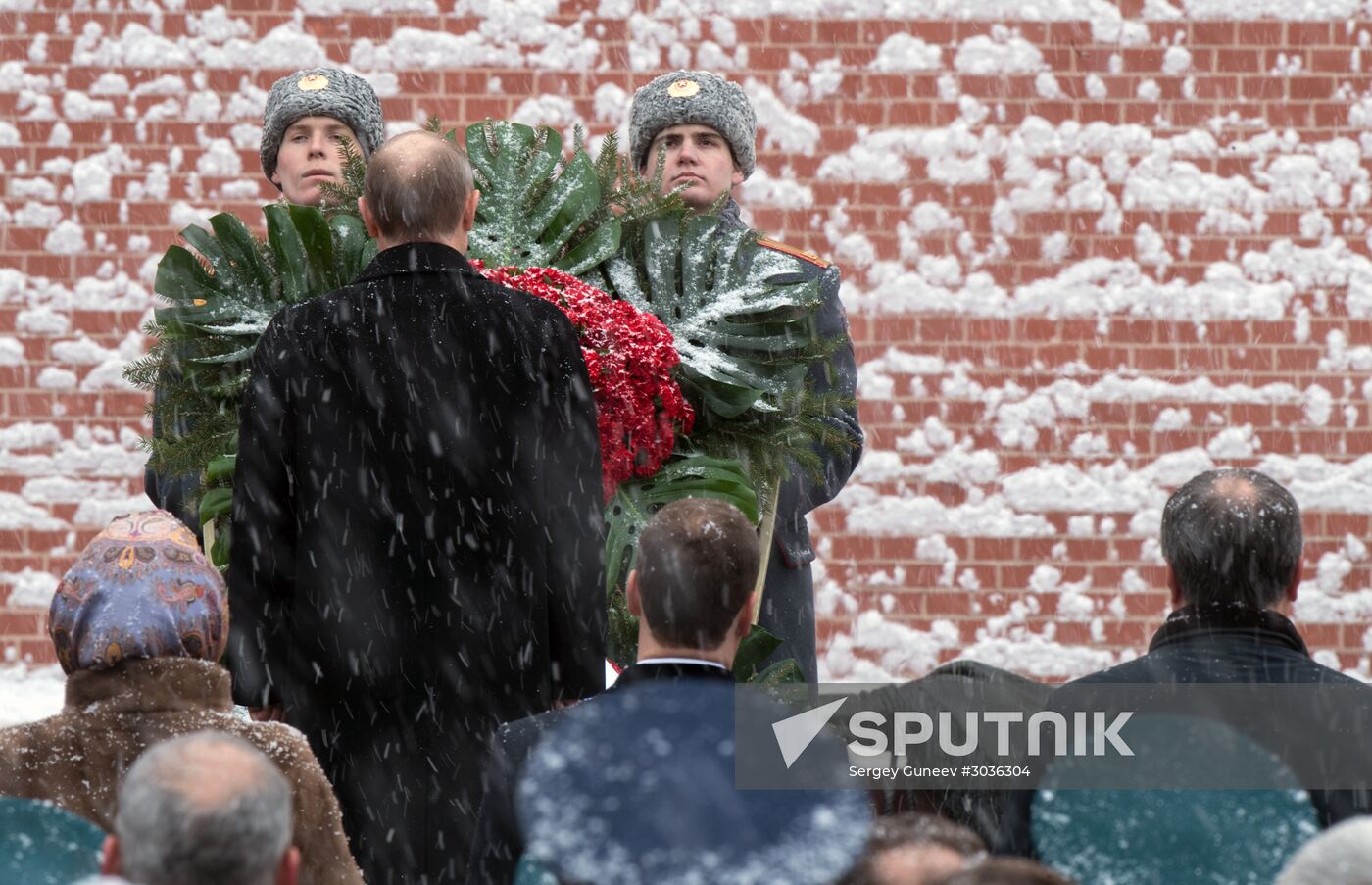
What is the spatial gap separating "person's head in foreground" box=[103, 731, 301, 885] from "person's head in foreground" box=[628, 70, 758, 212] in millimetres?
2832

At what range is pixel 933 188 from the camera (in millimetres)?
6402

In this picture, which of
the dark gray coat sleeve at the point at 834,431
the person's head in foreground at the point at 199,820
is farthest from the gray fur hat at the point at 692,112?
the person's head in foreground at the point at 199,820

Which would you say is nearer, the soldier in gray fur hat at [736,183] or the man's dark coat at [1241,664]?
the man's dark coat at [1241,664]

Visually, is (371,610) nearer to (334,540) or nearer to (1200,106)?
(334,540)

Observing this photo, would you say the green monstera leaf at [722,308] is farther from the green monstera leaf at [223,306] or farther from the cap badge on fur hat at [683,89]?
the cap badge on fur hat at [683,89]

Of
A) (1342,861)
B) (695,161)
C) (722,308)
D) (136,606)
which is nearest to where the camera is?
(1342,861)

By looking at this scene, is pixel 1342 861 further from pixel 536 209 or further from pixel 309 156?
pixel 309 156

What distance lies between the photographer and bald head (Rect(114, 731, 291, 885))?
1.59m

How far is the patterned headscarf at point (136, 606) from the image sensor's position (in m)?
2.44

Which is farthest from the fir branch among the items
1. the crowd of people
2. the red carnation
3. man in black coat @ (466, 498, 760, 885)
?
man in black coat @ (466, 498, 760, 885)

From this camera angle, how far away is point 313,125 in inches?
176

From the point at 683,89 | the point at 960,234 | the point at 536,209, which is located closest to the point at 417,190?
the point at 536,209

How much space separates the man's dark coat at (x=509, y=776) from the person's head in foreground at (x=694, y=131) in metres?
2.16

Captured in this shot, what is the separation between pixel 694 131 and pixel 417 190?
5.17 ft
